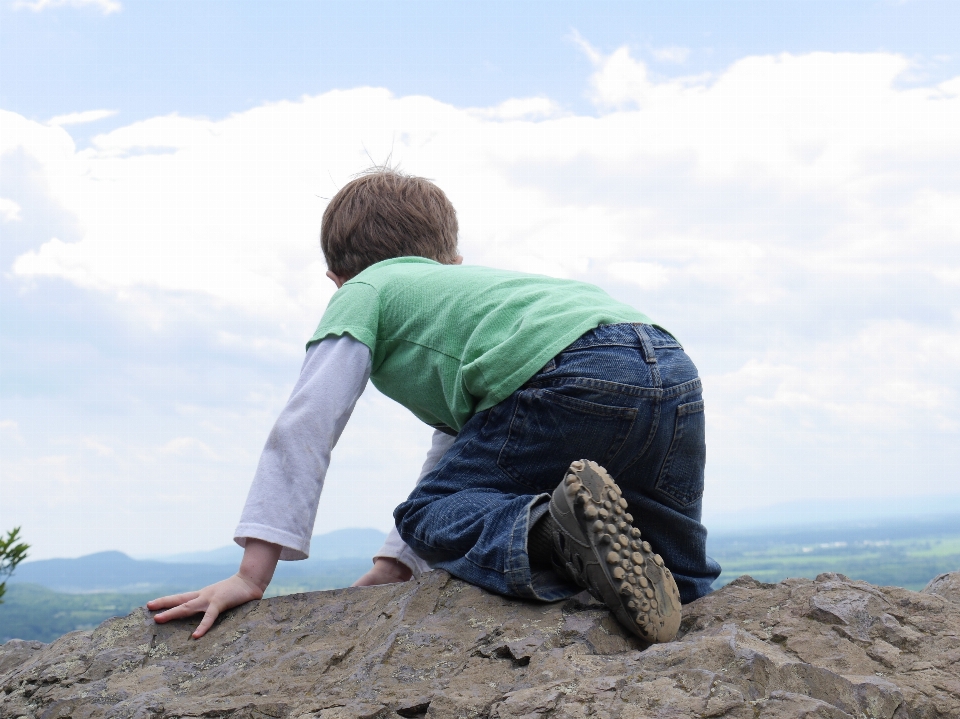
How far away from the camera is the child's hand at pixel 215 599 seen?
2.50 meters

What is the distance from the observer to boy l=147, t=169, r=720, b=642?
2.17m

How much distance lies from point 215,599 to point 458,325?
110cm

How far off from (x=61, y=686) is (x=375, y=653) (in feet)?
3.08

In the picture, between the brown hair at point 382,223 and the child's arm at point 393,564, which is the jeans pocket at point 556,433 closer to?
the child's arm at point 393,564

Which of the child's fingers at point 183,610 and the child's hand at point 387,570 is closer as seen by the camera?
the child's fingers at point 183,610

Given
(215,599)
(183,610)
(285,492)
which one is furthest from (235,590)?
(285,492)

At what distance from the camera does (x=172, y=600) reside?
101 inches

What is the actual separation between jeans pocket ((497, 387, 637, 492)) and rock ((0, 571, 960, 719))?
1.24ft

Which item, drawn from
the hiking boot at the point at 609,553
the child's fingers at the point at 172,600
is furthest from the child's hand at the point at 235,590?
the hiking boot at the point at 609,553

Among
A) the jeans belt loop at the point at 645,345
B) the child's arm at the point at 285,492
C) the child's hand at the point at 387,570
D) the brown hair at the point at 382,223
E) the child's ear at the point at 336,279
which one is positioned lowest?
the child's hand at the point at 387,570

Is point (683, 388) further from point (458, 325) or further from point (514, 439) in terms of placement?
point (458, 325)

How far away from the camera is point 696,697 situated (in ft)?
5.54

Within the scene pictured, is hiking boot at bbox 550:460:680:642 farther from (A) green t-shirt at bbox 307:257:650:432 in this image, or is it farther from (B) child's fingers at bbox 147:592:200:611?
(B) child's fingers at bbox 147:592:200:611

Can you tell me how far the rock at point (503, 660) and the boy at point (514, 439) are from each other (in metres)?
0.10
